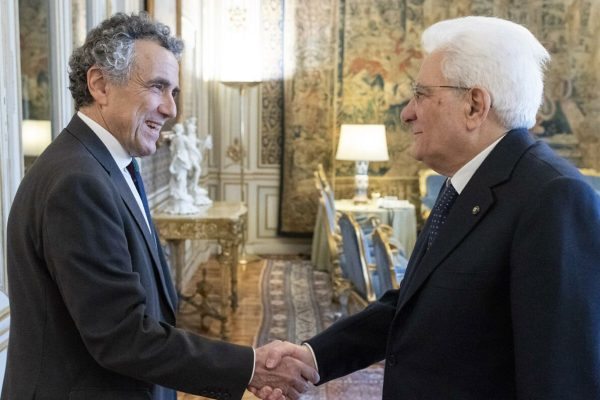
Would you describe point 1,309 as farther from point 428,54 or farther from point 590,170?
point 590,170

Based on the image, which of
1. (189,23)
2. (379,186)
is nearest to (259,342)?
(379,186)

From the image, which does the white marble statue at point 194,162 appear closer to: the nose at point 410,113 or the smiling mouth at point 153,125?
the smiling mouth at point 153,125

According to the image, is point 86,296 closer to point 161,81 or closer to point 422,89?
point 161,81

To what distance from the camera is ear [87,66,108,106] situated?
1.42 metres

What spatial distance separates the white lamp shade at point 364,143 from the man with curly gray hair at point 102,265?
4.27m

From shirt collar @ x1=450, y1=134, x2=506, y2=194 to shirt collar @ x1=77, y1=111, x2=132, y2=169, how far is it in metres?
0.72

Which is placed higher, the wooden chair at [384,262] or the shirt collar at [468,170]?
the shirt collar at [468,170]

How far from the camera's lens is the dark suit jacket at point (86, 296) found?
4.02 ft

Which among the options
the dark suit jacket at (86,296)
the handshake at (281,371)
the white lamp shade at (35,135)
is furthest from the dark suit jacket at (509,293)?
the white lamp shade at (35,135)

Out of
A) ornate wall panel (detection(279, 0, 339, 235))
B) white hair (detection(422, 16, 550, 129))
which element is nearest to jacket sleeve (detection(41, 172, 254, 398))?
white hair (detection(422, 16, 550, 129))

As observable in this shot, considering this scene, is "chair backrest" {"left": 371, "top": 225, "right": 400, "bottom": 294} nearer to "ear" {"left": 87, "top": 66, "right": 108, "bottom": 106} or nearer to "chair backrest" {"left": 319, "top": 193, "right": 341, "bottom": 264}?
→ "chair backrest" {"left": 319, "top": 193, "right": 341, "bottom": 264}

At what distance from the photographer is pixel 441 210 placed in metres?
1.39

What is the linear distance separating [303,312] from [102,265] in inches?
152

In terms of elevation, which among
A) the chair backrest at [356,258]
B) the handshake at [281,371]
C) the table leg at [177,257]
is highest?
the handshake at [281,371]
